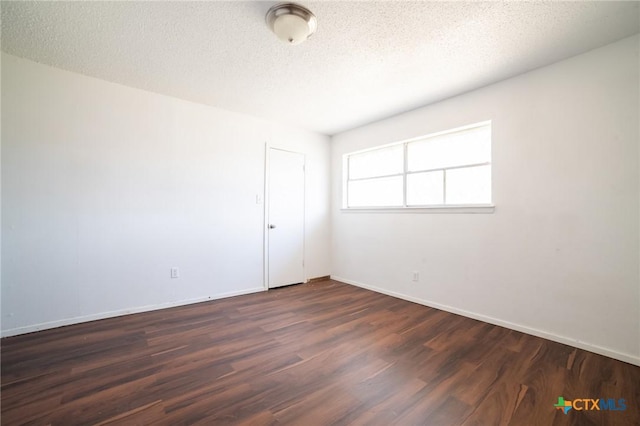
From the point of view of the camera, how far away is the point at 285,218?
163 inches

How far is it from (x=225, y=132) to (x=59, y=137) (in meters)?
1.68

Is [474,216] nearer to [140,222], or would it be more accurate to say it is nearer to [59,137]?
[140,222]

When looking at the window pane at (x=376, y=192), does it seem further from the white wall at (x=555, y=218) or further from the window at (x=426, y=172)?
the white wall at (x=555, y=218)

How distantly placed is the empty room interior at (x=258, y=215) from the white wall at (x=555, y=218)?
0.02m

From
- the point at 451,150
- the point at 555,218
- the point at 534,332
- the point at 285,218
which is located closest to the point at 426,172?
the point at 451,150

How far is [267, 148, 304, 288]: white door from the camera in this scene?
400cm

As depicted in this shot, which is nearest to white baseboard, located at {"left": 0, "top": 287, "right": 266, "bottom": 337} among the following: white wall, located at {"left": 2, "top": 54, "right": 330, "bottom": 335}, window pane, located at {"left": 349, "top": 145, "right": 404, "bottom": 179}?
white wall, located at {"left": 2, "top": 54, "right": 330, "bottom": 335}

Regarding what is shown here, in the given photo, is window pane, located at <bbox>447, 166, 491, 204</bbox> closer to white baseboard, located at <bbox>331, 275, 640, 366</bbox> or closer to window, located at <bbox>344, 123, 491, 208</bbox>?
window, located at <bbox>344, 123, 491, 208</bbox>

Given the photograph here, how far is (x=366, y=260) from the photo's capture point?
407 cm

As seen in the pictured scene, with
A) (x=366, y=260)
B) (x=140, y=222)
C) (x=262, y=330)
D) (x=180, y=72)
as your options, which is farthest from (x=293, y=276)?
(x=180, y=72)

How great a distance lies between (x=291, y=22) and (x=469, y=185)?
2495mm

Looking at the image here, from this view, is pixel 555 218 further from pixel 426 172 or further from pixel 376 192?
pixel 376 192

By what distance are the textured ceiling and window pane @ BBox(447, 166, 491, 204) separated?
0.93 metres

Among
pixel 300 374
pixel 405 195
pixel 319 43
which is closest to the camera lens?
pixel 300 374
